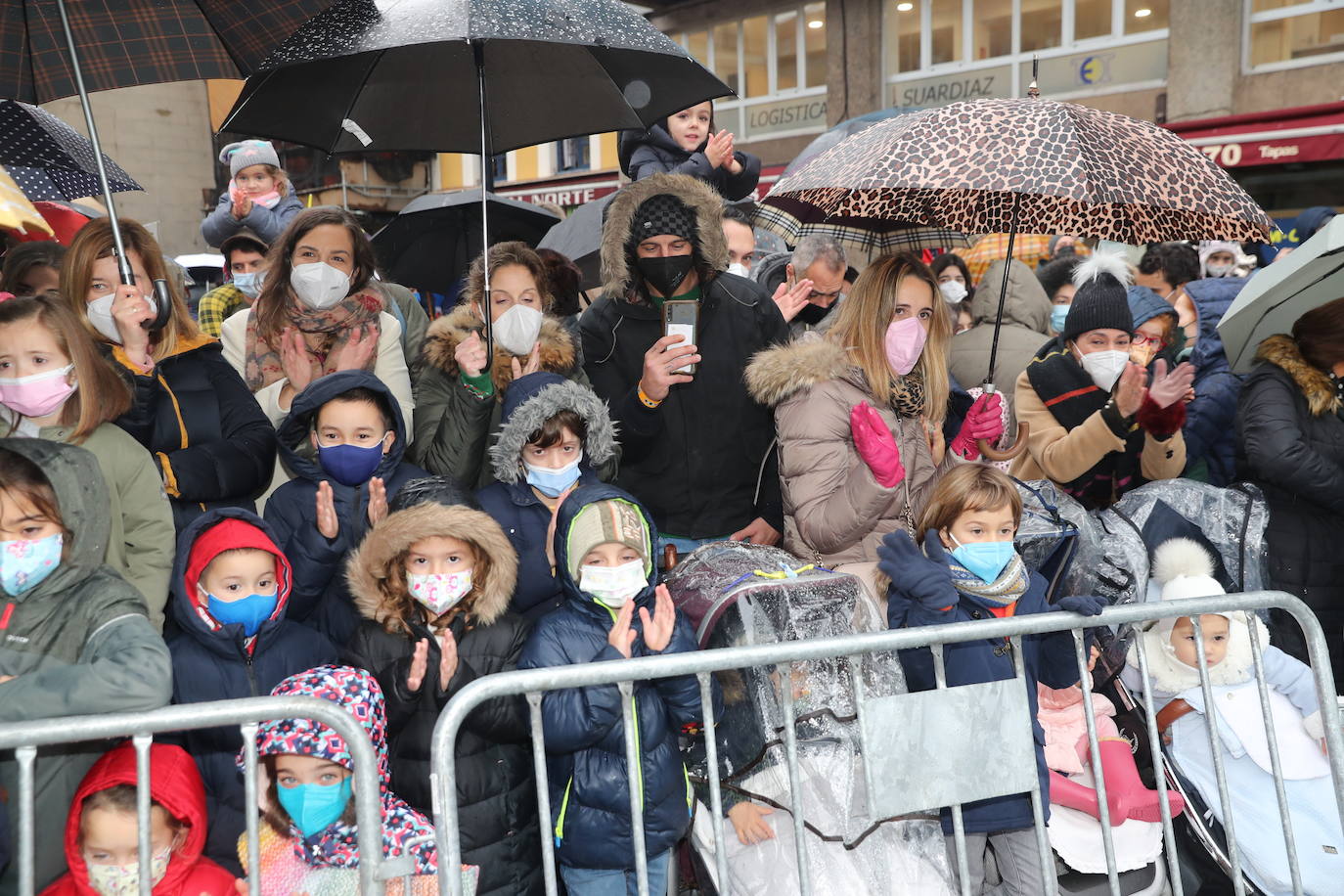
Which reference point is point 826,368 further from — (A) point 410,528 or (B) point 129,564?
(B) point 129,564

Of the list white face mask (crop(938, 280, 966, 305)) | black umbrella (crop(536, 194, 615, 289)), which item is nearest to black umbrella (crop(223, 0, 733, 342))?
black umbrella (crop(536, 194, 615, 289))

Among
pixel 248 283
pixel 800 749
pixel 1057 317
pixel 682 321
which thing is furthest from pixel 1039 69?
pixel 800 749

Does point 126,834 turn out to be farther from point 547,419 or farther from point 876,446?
point 876,446

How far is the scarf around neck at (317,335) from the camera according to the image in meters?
4.49

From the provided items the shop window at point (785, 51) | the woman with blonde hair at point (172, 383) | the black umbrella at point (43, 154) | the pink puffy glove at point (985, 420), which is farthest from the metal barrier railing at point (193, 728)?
→ the shop window at point (785, 51)

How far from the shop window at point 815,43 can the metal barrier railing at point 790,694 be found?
20399 millimetres

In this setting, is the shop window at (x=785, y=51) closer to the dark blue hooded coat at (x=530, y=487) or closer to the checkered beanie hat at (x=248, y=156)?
the checkered beanie hat at (x=248, y=156)

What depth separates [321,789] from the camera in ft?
10.5

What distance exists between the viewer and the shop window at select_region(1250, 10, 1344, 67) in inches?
623

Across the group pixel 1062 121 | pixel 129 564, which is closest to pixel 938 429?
pixel 1062 121

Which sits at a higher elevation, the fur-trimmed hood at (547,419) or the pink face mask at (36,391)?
the pink face mask at (36,391)

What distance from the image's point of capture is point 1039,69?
59.7ft

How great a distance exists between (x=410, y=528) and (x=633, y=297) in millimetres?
1550

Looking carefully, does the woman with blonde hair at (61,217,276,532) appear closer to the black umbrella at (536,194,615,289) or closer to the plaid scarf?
the plaid scarf
